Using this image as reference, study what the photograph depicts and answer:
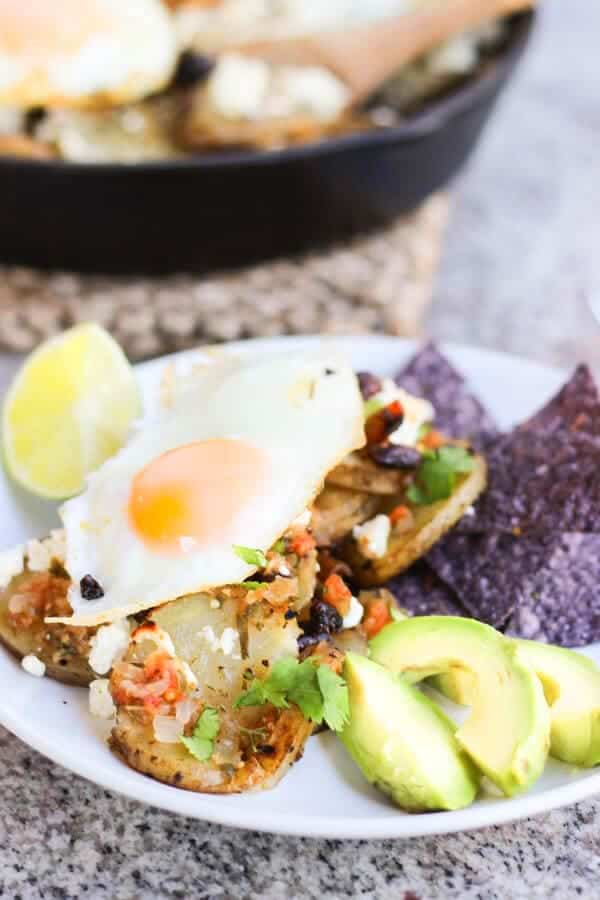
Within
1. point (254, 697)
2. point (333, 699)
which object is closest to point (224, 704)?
point (254, 697)

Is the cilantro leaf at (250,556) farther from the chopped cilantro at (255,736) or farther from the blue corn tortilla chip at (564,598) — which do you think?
the blue corn tortilla chip at (564,598)

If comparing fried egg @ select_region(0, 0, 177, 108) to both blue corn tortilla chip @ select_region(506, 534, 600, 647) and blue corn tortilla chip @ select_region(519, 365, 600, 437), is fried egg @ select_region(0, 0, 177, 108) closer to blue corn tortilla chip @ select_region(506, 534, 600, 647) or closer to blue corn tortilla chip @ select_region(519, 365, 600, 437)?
blue corn tortilla chip @ select_region(519, 365, 600, 437)

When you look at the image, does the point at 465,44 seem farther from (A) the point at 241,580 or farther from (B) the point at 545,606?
(A) the point at 241,580

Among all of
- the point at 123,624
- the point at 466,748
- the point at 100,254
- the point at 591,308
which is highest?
the point at 591,308

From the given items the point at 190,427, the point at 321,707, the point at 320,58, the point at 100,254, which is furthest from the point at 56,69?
the point at 321,707

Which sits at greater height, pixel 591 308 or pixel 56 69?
pixel 591 308

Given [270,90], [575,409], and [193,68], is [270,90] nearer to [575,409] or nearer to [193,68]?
[193,68]

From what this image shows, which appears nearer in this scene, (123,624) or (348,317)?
(123,624)
